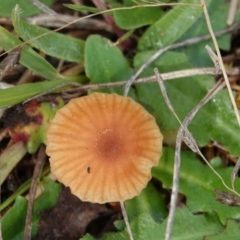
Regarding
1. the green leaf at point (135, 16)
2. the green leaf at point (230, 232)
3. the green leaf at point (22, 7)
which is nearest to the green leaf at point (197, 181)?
the green leaf at point (230, 232)

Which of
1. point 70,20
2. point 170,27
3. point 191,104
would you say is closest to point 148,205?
point 191,104

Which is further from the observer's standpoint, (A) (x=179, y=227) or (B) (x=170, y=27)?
(B) (x=170, y=27)

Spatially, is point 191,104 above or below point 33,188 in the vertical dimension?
above

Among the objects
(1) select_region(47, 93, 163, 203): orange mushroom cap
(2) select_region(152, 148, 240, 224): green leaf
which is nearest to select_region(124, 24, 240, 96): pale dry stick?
(1) select_region(47, 93, 163, 203): orange mushroom cap

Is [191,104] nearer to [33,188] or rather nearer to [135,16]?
[135,16]

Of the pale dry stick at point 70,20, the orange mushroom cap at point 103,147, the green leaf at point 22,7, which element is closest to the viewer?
the orange mushroom cap at point 103,147

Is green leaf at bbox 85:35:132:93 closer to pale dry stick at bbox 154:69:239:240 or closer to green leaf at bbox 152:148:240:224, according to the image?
pale dry stick at bbox 154:69:239:240

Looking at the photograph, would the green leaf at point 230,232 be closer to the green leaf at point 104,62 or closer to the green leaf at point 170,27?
the green leaf at point 104,62
